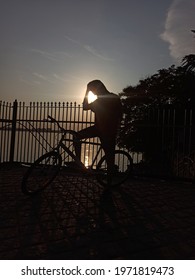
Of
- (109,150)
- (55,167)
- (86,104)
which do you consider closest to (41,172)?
(55,167)

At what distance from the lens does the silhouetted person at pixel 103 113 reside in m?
6.82

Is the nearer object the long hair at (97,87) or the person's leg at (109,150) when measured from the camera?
the long hair at (97,87)

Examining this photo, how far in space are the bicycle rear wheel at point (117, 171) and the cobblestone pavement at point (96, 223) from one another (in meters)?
0.23

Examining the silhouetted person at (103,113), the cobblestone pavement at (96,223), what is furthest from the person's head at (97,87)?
the cobblestone pavement at (96,223)

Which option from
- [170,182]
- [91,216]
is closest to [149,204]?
[91,216]

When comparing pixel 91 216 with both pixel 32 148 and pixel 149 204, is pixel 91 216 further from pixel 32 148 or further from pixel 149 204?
pixel 32 148

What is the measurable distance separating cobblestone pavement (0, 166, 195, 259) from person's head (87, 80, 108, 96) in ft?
6.91

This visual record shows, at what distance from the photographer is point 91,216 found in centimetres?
529

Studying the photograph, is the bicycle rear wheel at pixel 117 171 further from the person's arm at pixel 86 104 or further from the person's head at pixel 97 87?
the person's head at pixel 97 87

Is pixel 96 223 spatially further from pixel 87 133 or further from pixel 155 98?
pixel 155 98

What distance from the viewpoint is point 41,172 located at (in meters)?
6.60

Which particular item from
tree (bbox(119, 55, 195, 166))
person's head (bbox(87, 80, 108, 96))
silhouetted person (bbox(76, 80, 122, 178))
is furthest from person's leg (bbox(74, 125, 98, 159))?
tree (bbox(119, 55, 195, 166))

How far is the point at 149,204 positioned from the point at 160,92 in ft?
115

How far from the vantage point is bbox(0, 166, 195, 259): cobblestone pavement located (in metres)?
3.75
